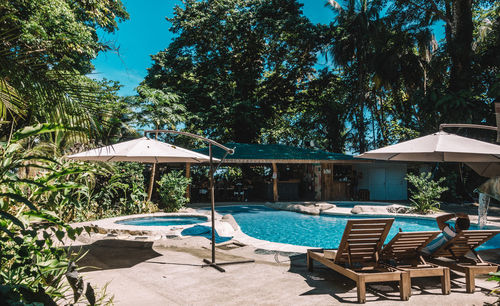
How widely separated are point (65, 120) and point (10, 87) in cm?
76

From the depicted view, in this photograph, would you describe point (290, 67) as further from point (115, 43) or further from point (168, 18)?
point (115, 43)

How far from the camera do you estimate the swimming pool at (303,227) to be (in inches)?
358

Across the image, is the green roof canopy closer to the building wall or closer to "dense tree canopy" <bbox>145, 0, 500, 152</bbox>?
the building wall

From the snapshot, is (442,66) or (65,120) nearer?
(65,120)

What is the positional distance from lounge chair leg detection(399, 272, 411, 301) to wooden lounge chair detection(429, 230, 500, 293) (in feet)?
3.09

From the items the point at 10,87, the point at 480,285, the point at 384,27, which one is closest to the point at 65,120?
the point at 10,87

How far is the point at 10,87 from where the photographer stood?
272cm

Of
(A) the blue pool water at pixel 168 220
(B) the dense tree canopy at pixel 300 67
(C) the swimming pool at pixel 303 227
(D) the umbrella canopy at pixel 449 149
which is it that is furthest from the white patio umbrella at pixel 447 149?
(B) the dense tree canopy at pixel 300 67

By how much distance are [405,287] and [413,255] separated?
3.07ft

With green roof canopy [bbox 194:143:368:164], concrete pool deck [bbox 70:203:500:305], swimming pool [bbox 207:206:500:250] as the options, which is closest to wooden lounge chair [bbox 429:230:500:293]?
concrete pool deck [bbox 70:203:500:305]

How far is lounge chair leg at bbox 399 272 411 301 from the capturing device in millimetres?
3752

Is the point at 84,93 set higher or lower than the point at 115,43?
lower

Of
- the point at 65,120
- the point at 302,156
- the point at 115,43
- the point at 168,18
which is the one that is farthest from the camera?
the point at 168,18

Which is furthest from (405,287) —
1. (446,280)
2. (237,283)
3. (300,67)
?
(300,67)
